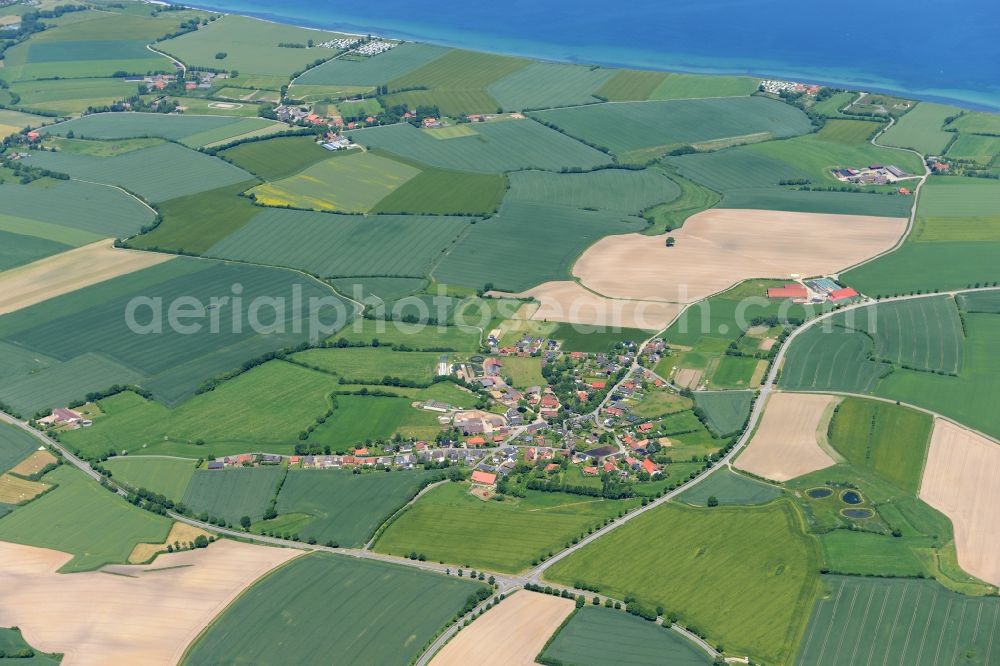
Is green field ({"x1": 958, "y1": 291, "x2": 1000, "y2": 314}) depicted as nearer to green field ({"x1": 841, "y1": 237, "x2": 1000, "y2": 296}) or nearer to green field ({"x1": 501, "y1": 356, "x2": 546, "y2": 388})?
green field ({"x1": 841, "y1": 237, "x2": 1000, "y2": 296})

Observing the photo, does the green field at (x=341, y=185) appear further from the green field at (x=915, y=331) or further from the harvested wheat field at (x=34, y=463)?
the green field at (x=915, y=331)

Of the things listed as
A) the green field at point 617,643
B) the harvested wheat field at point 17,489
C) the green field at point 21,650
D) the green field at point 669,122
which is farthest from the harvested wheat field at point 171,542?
the green field at point 669,122

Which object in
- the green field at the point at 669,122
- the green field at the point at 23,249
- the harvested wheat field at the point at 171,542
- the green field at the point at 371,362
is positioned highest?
the green field at the point at 669,122

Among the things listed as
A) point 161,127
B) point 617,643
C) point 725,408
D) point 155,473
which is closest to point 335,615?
point 617,643

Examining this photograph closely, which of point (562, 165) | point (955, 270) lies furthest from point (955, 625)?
point (562, 165)

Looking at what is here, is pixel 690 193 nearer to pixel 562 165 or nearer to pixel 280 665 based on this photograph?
pixel 562 165
